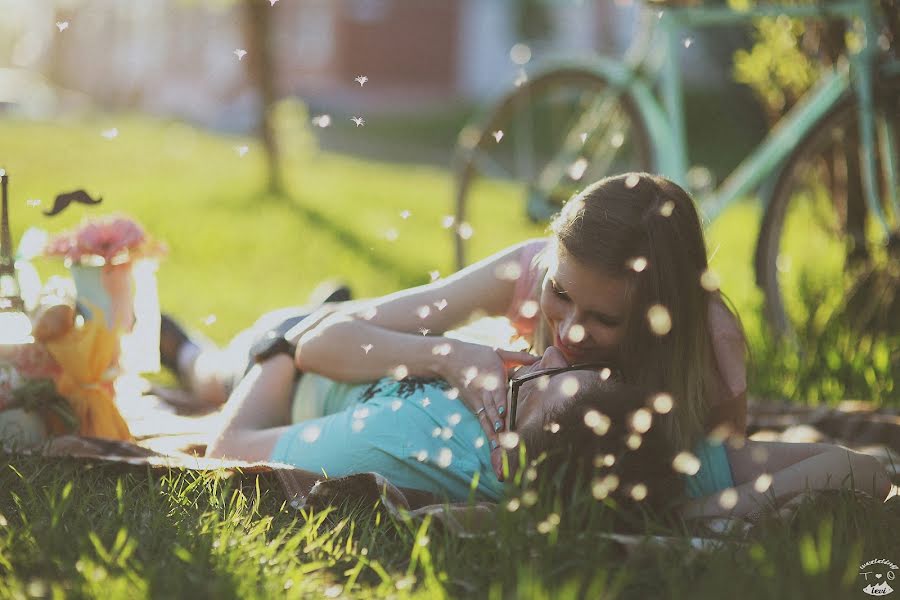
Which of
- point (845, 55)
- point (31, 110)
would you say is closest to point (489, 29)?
point (31, 110)

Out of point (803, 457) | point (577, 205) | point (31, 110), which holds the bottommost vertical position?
point (31, 110)

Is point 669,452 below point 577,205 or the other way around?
below

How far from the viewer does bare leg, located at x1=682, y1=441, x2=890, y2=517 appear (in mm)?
2412

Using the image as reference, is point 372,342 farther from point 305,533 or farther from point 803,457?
point 803,457

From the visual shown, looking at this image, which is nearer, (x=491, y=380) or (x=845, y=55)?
(x=491, y=380)

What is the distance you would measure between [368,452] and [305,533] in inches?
14.4

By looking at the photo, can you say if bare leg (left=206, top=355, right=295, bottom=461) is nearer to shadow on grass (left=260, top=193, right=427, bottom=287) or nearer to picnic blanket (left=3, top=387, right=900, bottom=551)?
picnic blanket (left=3, top=387, right=900, bottom=551)

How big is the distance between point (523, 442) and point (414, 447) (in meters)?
0.37

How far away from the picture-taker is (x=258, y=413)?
2.90 m

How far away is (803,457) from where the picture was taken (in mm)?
2580

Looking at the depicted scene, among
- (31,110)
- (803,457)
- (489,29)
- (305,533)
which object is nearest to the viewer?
(305,533)

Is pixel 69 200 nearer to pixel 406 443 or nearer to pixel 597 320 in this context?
pixel 406 443

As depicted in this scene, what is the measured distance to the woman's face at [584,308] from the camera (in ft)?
7.69

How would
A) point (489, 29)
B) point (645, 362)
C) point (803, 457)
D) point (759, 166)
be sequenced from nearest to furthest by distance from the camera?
point (645, 362), point (803, 457), point (759, 166), point (489, 29)
